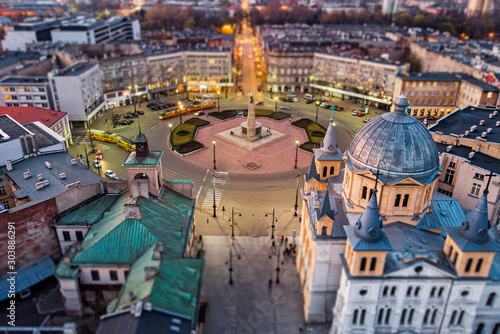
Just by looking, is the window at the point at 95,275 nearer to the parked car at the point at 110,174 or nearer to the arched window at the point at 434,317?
the arched window at the point at 434,317

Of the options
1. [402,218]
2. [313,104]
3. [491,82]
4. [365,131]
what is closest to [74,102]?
[313,104]

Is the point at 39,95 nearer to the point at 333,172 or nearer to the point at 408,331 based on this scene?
the point at 333,172

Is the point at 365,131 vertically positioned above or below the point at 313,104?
above

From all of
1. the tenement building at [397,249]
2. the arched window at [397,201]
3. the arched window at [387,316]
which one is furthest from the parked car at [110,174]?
the arched window at [387,316]

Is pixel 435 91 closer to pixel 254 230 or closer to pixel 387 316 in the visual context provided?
pixel 254 230

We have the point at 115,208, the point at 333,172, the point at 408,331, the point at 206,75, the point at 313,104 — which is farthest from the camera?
the point at 206,75

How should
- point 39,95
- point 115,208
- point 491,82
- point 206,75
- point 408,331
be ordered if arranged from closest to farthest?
point 408,331
point 115,208
point 39,95
point 491,82
point 206,75
